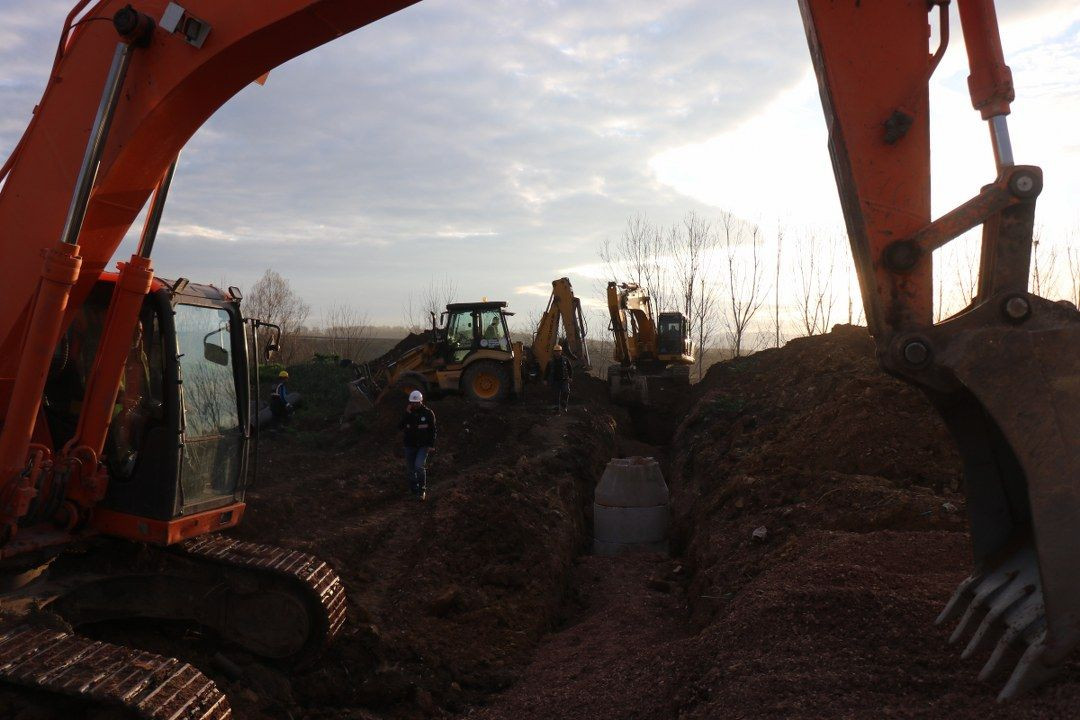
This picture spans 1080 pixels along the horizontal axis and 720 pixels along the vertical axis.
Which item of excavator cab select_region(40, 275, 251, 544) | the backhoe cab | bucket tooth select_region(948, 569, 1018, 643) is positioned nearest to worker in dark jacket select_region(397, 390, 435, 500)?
excavator cab select_region(40, 275, 251, 544)

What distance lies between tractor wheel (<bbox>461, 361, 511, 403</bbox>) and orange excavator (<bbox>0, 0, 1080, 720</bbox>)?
1398 cm

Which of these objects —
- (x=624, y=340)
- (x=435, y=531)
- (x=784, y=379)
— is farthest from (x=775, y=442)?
(x=624, y=340)

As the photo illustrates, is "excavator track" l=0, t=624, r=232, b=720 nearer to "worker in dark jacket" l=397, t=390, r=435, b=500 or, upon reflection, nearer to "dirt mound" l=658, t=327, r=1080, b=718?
"dirt mound" l=658, t=327, r=1080, b=718

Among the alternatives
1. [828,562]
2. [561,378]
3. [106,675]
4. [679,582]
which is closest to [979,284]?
[828,562]

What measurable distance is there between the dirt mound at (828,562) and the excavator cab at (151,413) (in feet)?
10.8

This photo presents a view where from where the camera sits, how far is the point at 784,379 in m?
16.5

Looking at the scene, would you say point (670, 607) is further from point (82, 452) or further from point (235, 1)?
point (235, 1)

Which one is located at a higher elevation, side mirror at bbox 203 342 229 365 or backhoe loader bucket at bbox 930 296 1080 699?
side mirror at bbox 203 342 229 365

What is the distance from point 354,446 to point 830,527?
468 inches

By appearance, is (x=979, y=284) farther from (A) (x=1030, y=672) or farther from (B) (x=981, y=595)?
(A) (x=1030, y=672)

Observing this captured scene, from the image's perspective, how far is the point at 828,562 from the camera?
5828 millimetres

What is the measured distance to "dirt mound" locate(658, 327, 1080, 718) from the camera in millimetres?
3965

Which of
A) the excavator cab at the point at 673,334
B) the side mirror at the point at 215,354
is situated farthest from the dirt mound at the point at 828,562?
the excavator cab at the point at 673,334

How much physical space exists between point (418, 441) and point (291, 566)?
20.9 ft
